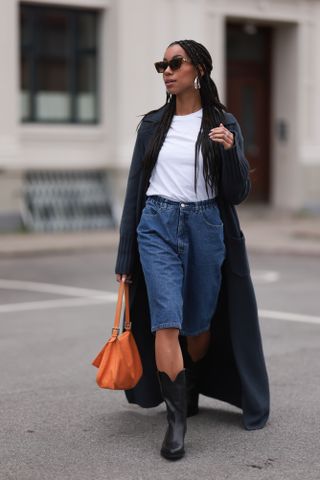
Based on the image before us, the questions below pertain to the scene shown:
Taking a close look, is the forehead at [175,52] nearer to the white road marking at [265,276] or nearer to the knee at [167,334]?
the knee at [167,334]

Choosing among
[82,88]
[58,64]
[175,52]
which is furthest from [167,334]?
[82,88]

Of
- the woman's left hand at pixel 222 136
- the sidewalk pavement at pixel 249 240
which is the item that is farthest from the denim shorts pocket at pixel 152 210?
the sidewalk pavement at pixel 249 240

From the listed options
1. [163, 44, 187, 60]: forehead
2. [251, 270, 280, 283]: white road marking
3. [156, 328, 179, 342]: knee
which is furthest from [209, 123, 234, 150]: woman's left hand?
[251, 270, 280, 283]: white road marking

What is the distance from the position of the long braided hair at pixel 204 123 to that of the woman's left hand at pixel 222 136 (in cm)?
14

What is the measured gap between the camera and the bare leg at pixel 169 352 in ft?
15.3

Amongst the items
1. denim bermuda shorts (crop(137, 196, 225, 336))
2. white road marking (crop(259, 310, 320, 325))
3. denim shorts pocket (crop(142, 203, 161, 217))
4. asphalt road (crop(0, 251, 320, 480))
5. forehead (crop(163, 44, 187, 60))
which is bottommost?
white road marking (crop(259, 310, 320, 325))

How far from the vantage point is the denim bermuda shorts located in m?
4.66

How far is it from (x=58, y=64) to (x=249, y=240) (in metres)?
4.71

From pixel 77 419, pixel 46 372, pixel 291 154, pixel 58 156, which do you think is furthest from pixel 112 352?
pixel 291 154

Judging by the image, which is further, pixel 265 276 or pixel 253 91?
pixel 253 91

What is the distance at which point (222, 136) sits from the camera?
454 centimetres

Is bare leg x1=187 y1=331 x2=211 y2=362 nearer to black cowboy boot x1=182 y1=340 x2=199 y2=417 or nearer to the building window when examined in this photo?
black cowboy boot x1=182 y1=340 x2=199 y2=417

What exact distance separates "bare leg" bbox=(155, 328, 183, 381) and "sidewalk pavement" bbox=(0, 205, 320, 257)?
8731 mm

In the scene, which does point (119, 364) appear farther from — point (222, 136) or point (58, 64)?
point (58, 64)
